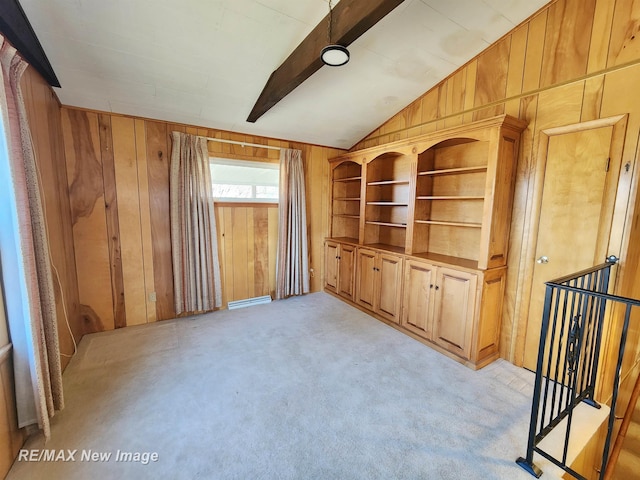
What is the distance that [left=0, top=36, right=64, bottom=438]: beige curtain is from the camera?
1406 millimetres

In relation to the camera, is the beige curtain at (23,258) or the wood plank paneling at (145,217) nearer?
the beige curtain at (23,258)

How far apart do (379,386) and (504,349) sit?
4.28 feet

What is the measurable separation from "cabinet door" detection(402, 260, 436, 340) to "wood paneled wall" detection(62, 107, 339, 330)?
7.24 ft

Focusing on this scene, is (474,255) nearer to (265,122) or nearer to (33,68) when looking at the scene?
(265,122)

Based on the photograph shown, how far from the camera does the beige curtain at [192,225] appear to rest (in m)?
3.08

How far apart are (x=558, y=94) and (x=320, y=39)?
1.87 meters

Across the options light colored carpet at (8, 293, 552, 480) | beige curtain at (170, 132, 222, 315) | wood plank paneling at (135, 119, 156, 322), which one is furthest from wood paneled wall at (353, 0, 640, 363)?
wood plank paneling at (135, 119, 156, 322)

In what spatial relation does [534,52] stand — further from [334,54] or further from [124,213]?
[124,213]

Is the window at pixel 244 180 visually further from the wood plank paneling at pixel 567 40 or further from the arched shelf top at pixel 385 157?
the wood plank paneling at pixel 567 40

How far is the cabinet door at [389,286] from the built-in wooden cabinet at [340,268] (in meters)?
0.51

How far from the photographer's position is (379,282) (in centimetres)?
329

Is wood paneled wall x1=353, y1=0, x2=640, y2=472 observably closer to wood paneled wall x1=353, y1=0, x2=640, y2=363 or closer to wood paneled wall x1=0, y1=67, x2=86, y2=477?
wood paneled wall x1=353, y1=0, x2=640, y2=363

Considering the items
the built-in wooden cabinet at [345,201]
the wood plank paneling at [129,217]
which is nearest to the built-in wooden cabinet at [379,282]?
the built-in wooden cabinet at [345,201]

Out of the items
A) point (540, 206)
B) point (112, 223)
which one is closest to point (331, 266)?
point (540, 206)
